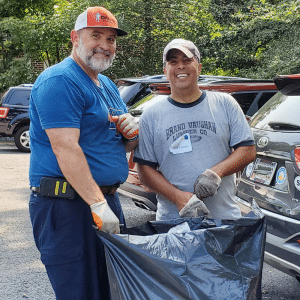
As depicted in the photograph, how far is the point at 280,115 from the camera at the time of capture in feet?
11.9

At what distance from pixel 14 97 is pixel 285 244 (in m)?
11.4

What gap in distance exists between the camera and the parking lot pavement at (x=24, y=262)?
12.8 feet

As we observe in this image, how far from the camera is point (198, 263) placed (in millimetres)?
1975

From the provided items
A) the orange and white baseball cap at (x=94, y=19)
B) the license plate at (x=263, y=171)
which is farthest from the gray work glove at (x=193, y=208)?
the license plate at (x=263, y=171)

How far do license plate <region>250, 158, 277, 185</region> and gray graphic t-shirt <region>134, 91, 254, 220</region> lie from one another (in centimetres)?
91

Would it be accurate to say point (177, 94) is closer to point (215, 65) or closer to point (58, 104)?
point (58, 104)

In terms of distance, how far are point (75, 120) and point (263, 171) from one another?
1838mm

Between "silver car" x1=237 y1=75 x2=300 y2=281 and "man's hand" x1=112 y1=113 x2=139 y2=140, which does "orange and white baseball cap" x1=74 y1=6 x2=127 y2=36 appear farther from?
"silver car" x1=237 y1=75 x2=300 y2=281

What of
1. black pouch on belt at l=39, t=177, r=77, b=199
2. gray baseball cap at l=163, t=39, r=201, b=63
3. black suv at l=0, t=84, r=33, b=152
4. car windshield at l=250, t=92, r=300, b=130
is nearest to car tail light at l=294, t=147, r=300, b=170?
car windshield at l=250, t=92, r=300, b=130

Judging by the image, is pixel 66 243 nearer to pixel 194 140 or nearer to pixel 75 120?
pixel 75 120

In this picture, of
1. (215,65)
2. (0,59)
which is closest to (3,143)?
(0,59)

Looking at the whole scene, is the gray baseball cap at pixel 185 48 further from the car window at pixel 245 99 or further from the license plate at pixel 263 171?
the car window at pixel 245 99

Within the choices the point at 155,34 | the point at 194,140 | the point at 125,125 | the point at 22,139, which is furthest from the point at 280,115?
the point at 155,34

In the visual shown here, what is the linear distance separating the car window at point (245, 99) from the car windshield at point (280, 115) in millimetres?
2146
